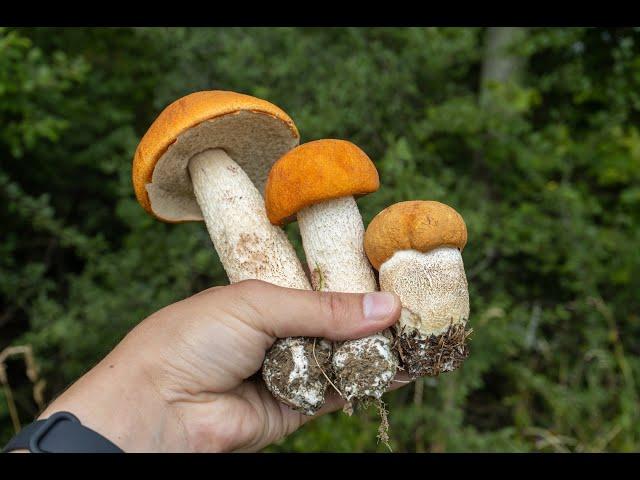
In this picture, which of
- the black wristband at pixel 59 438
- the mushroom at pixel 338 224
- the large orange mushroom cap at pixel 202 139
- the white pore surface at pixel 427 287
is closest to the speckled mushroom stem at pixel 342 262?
the mushroom at pixel 338 224

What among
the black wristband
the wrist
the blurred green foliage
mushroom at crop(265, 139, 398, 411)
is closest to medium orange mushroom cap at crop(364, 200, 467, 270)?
mushroom at crop(265, 139, 398, 411)

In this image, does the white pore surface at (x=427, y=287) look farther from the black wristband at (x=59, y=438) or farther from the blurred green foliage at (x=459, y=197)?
the blurred green foliage at (x=459, y=197)

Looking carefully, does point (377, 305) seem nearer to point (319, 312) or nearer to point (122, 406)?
point (319, 312)

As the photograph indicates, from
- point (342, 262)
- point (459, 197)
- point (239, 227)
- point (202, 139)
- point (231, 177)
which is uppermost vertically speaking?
point (202, 139)

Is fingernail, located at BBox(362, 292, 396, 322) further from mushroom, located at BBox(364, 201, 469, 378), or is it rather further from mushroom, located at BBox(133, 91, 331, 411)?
mushroom, located at BBox(133, 91, 331, 411)

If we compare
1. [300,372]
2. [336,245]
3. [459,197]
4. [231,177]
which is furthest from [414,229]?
[459,197]

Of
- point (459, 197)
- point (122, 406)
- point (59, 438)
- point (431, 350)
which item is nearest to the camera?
point (59, 438)
